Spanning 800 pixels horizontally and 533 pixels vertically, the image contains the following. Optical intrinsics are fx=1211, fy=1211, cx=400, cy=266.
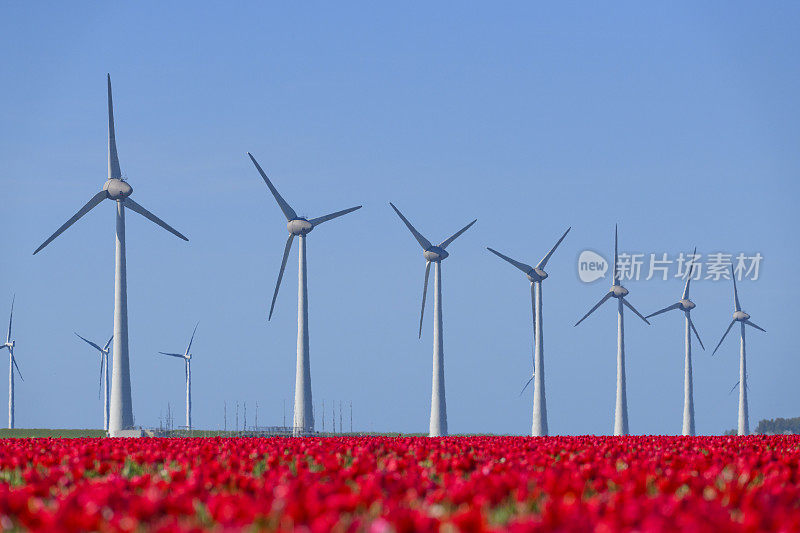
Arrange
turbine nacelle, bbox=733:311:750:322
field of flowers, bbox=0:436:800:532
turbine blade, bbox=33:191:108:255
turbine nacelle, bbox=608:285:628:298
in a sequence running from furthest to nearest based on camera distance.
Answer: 1. turbine nacelle, bbox=733:311:750:322
2. turbine nacelle, bbox=608:285:628:298
3. turbine blade, bbox=33:191:108:255
4. field of flowers, bbox=0:436:800:532

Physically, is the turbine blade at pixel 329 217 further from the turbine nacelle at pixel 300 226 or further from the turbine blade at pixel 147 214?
the turbine blade at pixel 147 214

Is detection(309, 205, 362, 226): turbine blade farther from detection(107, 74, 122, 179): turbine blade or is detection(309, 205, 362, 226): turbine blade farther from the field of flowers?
the field of flowers

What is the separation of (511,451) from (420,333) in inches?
2916

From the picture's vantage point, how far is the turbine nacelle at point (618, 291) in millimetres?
121312

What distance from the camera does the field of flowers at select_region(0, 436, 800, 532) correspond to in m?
10.4

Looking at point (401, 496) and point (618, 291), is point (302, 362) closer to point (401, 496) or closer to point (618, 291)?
point (618, 291)

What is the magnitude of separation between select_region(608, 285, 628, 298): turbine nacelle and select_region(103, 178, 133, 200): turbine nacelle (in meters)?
56.7

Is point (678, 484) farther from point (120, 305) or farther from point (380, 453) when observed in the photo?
point (120, 305)

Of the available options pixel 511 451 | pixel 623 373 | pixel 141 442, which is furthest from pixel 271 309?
pixel 511 451

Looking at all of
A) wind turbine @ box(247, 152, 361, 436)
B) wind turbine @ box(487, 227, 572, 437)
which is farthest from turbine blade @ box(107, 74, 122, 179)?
wind turbine @ box(487, 227, 572, 437)

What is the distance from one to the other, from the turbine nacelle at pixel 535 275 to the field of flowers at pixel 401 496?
288 feet

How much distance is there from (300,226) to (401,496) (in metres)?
74.5

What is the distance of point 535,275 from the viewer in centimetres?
11050

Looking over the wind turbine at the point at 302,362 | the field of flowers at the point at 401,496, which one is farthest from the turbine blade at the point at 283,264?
the field of flowers at the point at 401,496
